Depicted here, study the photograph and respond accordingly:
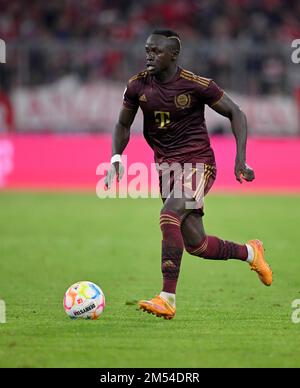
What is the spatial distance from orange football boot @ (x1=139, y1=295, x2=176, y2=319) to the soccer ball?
0.45 m

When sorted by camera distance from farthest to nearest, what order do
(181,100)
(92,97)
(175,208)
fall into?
1. (92,97)
2. (181,100)
3. (175,208)

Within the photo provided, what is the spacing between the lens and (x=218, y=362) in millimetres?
6844

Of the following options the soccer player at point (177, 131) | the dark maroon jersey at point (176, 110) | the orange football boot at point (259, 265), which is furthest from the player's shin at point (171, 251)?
the orange football boot at point (259, 265)

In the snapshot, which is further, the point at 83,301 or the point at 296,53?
the point at 296,53

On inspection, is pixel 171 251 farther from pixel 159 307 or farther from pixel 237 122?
pixel 237 122

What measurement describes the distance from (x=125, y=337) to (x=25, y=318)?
54.6 inches

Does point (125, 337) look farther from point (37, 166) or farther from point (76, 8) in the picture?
point (76, 8)

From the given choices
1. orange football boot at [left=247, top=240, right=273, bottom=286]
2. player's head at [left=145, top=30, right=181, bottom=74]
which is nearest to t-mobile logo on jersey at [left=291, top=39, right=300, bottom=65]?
orange football boot at [left=247, top=240, right=273, bottom=286]

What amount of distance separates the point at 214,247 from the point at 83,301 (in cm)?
142

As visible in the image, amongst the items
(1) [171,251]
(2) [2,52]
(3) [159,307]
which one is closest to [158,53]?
(1) [171,251]

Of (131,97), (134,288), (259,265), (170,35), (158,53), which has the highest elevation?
(170,35)

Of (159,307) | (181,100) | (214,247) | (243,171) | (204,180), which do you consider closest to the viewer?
(159,307)

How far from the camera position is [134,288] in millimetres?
11047

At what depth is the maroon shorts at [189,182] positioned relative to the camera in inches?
349
